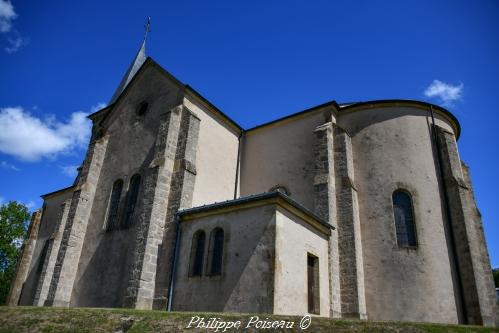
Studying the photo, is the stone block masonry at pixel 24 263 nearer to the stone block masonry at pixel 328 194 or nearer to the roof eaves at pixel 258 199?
the roof eaves at pixel 258 199

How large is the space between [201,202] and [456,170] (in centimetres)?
1181

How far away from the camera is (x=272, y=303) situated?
10.9 m

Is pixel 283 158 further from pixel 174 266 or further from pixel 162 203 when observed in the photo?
pixel 174 266

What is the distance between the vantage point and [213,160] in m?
18.8

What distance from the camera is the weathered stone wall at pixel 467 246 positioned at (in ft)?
45.6

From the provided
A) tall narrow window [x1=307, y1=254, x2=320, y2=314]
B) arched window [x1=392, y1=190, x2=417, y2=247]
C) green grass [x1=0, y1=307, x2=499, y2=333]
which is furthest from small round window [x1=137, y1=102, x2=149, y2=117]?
arched window [x1=392, y1=190, x2=417, y2=247]

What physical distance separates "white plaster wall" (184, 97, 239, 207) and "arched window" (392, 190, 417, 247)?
820cm

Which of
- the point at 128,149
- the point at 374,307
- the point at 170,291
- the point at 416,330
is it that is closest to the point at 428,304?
the point at 374,307

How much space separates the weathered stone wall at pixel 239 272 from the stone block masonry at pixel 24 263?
51.5ft

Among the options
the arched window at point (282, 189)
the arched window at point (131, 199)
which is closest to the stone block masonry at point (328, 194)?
the arched window at point (282, 189)

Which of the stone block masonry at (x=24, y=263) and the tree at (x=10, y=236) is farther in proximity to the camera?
the tree at (x=10, y=236)

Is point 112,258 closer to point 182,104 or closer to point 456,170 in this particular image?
point 182,104

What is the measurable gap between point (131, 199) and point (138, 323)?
1015 centimetres

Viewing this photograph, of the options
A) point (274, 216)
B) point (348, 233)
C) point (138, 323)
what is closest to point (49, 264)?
point (138, 323)
